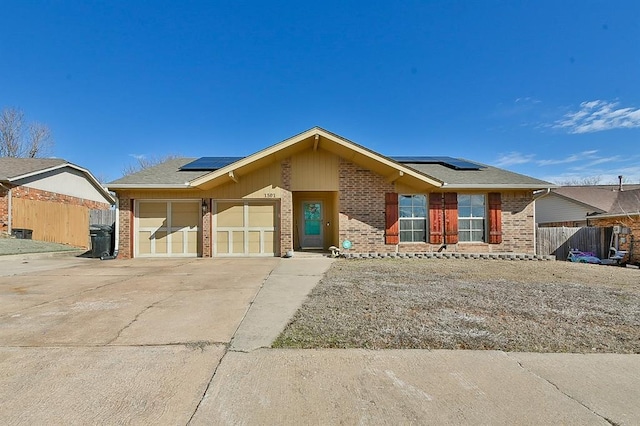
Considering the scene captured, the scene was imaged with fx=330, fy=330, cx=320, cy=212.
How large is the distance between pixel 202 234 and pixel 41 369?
28.0 feet

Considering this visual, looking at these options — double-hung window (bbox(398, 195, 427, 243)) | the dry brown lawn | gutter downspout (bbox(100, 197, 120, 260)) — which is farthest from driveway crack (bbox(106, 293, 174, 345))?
double-hung window (bbox(398, 195, 427, 243))

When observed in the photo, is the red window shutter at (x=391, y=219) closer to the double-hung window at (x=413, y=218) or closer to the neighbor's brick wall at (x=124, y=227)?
the double-hung window at (x=413, y=218)

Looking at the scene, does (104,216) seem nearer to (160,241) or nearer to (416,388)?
(160,241)

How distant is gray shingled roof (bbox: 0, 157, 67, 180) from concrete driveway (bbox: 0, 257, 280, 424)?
1252cm

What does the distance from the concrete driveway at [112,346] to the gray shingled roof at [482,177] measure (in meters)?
7.92

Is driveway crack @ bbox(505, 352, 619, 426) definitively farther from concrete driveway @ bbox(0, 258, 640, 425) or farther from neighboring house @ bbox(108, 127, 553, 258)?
neighboring house @ bbox(108, 127, 553, 258)

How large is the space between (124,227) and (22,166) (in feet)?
36.1

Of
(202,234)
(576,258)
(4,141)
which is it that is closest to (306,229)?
(202,234)

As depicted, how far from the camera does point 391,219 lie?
36.8ft

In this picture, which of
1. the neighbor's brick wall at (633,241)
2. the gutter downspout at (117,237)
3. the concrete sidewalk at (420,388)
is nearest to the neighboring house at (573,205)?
the neighbor's brick wall at (633,241)

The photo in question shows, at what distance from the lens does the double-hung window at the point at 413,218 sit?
450 inches

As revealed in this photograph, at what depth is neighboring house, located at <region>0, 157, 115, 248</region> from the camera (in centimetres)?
1498

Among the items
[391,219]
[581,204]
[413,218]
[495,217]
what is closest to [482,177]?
[495,217]

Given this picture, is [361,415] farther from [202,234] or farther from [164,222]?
[164,222]
